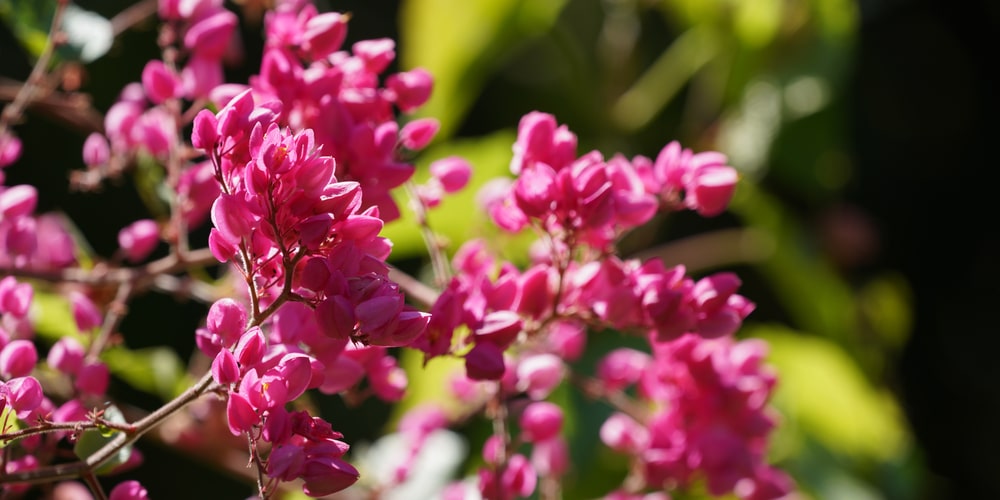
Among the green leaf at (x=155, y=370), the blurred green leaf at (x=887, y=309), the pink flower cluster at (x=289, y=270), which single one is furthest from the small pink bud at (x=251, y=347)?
the blurred green leaf at (x=887, y=309)

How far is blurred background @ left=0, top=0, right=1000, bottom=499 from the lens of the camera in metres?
0.86

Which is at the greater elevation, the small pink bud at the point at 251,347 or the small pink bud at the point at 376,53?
the small pink bud at the point at 376,53

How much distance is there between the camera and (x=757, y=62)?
2.97ft

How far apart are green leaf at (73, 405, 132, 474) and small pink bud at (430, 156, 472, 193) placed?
0.16 m

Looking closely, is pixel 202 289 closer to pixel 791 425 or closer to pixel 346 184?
pixel 346 184

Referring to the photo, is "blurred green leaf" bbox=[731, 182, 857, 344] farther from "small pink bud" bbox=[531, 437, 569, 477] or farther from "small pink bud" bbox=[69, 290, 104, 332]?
"small pink bud" bbox=[69, 290, 104, 332]

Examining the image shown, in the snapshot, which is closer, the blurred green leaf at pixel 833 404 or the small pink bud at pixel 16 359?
the small pink bud at pixel 16 359

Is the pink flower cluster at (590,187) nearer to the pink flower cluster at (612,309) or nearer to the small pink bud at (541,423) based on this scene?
the pink flower cluster at (612,309)

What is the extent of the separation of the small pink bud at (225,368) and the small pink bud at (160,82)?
0.20 metres

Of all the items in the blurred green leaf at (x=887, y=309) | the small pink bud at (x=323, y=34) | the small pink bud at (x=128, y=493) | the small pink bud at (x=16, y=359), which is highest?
the small pink bud at (x=323, y=34)

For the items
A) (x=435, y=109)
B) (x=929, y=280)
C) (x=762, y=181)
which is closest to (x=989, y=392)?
(x=929, y=280)

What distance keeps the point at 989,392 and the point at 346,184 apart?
1069 millimetres

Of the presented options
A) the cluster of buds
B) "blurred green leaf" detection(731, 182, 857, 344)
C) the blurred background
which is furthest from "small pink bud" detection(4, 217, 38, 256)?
"blurred green leaf" detection(731, 182, 857, 344)

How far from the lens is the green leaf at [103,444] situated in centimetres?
32
